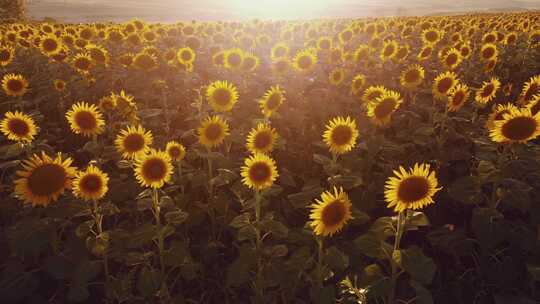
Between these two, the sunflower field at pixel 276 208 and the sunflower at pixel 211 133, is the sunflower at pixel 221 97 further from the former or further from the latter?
the sunflower at pixel 211 133

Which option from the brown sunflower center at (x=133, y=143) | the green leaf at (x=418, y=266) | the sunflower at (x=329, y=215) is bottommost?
the green leaf at (x=418, y=266)

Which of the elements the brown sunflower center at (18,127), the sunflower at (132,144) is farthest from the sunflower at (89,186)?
the brown sunflower center at (18,127)

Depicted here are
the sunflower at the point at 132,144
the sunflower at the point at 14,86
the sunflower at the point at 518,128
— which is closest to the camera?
the sunflower at the point at 518,128

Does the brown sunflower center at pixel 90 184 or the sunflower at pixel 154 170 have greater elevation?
the sunflower at pixel 154 170

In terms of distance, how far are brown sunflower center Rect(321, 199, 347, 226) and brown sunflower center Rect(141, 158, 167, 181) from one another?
63.6 inches

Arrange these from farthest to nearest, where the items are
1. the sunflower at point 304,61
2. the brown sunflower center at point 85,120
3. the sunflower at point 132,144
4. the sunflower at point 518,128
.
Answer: the sunflower at point 304,61 → the brown sunflower center at point 85,120 → the sunflower at point 132,144 → the sunflower at point 518,128

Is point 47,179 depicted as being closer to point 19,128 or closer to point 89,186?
point 89,186

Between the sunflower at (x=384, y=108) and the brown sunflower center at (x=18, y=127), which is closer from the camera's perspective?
the brown sunflower center at (x=18, y=127)

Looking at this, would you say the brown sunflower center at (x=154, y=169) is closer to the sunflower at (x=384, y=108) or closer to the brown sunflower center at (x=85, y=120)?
the brown sunflower center at (x=85, y=120)

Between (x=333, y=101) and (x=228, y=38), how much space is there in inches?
301

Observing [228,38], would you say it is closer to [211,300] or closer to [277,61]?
[277,61]

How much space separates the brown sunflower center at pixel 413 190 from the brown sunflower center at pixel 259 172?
1.26 metres

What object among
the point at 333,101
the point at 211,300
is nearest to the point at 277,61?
the point at 333,101

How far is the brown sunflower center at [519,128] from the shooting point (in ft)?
12.0
